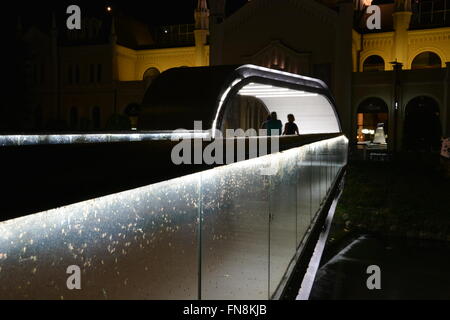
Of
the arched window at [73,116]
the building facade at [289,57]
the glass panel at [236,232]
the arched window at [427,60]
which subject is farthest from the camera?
the arched window at [73,116]

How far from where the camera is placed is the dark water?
12.9 m

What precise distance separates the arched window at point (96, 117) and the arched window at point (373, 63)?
77.7ft

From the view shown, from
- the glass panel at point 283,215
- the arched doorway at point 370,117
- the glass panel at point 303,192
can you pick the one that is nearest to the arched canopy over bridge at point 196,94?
the glass panel at point 303,192

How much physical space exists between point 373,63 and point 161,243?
42.8 meters

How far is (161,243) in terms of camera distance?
2463mm

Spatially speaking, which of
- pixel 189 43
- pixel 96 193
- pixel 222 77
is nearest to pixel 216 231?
pixel 96 193

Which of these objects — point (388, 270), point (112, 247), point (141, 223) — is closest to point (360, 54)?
point (388, 270)

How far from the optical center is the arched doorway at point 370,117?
119ft

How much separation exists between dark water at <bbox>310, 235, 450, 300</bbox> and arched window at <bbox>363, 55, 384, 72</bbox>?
25786mm

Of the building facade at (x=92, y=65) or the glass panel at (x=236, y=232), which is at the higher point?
the building facade at (x=92, y=65)

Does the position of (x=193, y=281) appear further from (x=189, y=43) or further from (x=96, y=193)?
(x=189, y=43)

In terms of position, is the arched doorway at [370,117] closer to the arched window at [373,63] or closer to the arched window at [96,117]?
the arched window at [373,63]
